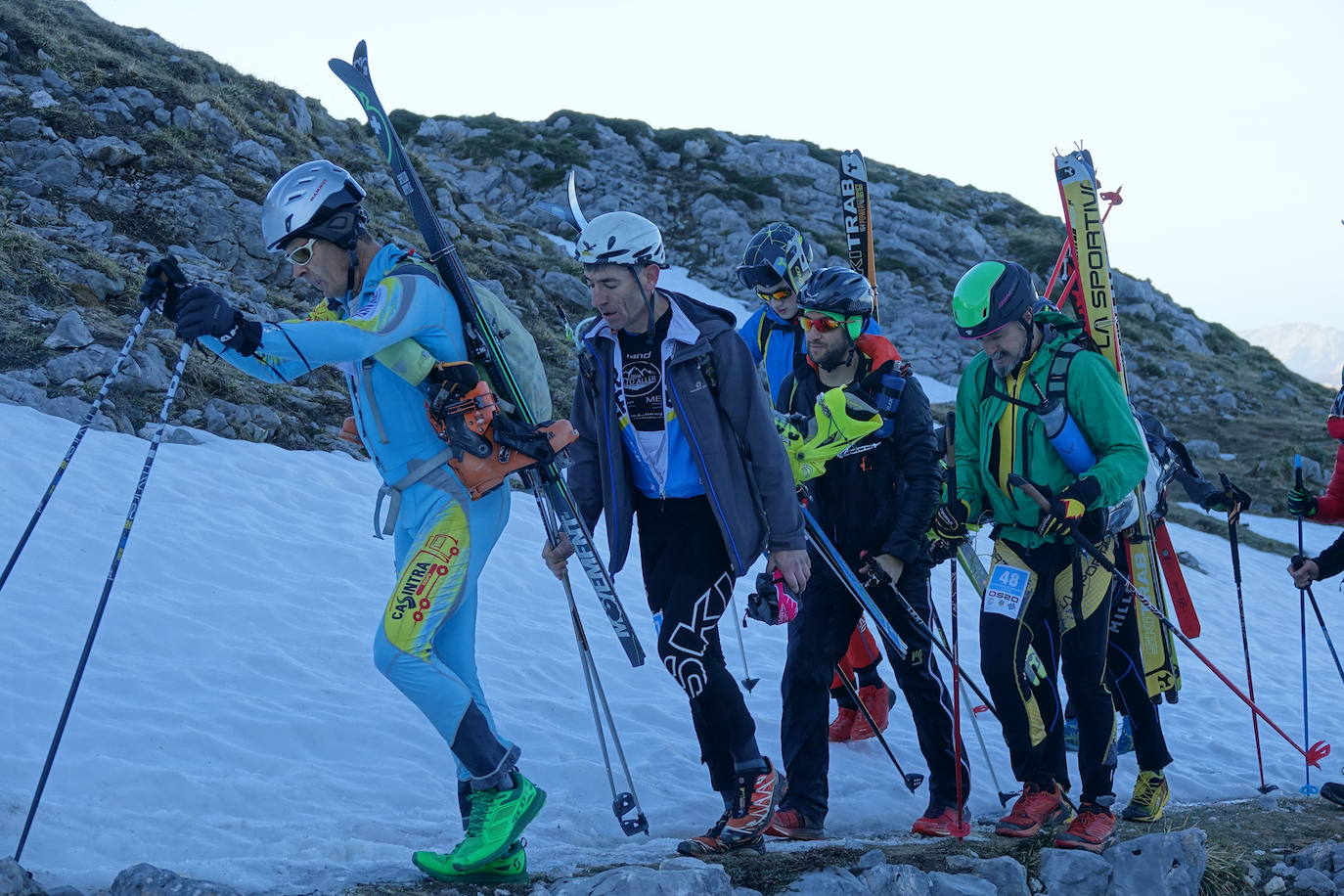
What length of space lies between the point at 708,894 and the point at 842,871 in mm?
724

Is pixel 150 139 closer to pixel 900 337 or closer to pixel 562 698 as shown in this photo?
pixel 562 698

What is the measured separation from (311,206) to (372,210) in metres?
21.2

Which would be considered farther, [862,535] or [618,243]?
[862,535]

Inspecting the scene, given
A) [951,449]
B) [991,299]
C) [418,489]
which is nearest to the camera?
[418,489]

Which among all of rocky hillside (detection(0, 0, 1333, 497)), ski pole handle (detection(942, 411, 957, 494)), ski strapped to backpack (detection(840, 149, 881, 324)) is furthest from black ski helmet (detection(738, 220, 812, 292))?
rocky hillside (detection(0, 0, 1333, 497))

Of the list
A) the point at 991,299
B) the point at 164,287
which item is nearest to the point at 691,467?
the point at 991,299

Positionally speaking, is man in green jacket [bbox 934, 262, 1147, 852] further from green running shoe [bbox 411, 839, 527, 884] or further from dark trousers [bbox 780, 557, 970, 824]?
green running shoe [bbox 411, 839, 527, 884]

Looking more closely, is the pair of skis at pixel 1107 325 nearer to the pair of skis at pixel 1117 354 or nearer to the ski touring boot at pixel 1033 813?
the pair of skis at pixel 1117 354

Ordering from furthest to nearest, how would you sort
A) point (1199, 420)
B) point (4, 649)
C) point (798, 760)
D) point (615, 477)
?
point (1199, 420), point (4, 649), point (798, 760), point (615, 477)

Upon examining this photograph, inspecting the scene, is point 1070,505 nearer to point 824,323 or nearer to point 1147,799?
point 824,323

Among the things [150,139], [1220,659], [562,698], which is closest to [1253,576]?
[1220,659]

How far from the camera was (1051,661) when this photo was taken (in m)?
5.93

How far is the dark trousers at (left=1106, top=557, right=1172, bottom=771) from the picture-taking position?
670cm

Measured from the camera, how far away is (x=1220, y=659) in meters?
13.2
